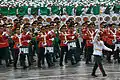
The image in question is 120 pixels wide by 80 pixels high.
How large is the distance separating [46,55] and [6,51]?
160cm

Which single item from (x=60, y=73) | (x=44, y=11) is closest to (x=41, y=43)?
(x=60, y=73)

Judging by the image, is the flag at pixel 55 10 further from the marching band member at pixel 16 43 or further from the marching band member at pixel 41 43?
the marching band member at pixel 16 43

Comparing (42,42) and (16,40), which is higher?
(16,40)

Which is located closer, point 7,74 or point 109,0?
point 7,74

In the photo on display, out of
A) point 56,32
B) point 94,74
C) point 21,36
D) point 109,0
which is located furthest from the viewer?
point 109,0

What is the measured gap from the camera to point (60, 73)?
18.0 m

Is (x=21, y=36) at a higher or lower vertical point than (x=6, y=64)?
higher

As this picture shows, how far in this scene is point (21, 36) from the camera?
19.3 metres

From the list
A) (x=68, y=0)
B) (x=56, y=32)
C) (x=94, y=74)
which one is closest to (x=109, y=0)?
(x=68, y=0)

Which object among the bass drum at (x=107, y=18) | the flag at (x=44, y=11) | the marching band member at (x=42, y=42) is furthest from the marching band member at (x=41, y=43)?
the flag at (x=44, y=11)

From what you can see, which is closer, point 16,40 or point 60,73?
point 60,73

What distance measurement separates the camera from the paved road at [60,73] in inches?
670

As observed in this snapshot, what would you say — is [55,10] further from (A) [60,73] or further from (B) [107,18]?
(A) [60,73]

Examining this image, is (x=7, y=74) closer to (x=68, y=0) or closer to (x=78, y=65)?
(x=78, y=65)
